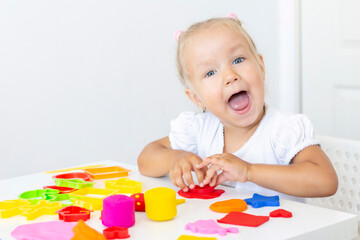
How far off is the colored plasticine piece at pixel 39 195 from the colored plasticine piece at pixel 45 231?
125 mm

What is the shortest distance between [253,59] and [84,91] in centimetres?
112

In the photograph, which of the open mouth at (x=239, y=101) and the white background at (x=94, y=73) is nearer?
the open mouth at (x=239, y=101)

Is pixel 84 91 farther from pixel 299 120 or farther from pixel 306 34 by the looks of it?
pixel 299 120

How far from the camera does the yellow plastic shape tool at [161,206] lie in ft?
2.35

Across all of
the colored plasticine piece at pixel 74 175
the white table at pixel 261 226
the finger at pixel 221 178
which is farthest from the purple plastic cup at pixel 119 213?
the colored plasticine piece at pixel 74 175

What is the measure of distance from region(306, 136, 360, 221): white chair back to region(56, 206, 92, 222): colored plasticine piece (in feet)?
1.86

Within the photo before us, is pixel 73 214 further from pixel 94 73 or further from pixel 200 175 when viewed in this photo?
pixel 94 73

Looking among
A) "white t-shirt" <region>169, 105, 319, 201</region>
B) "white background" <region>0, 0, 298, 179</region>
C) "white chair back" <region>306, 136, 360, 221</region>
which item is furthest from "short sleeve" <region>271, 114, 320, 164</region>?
"white background" <region>0, 0, 298, 179</region>

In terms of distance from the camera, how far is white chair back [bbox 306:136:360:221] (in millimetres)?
1078

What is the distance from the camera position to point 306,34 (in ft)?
7.38

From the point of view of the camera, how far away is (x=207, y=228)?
2.21 ft

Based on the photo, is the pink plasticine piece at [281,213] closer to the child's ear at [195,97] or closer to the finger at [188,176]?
the finger at [188,176]

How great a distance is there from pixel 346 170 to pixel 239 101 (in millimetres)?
263

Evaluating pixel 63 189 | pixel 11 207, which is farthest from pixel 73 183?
pixel 11 207
